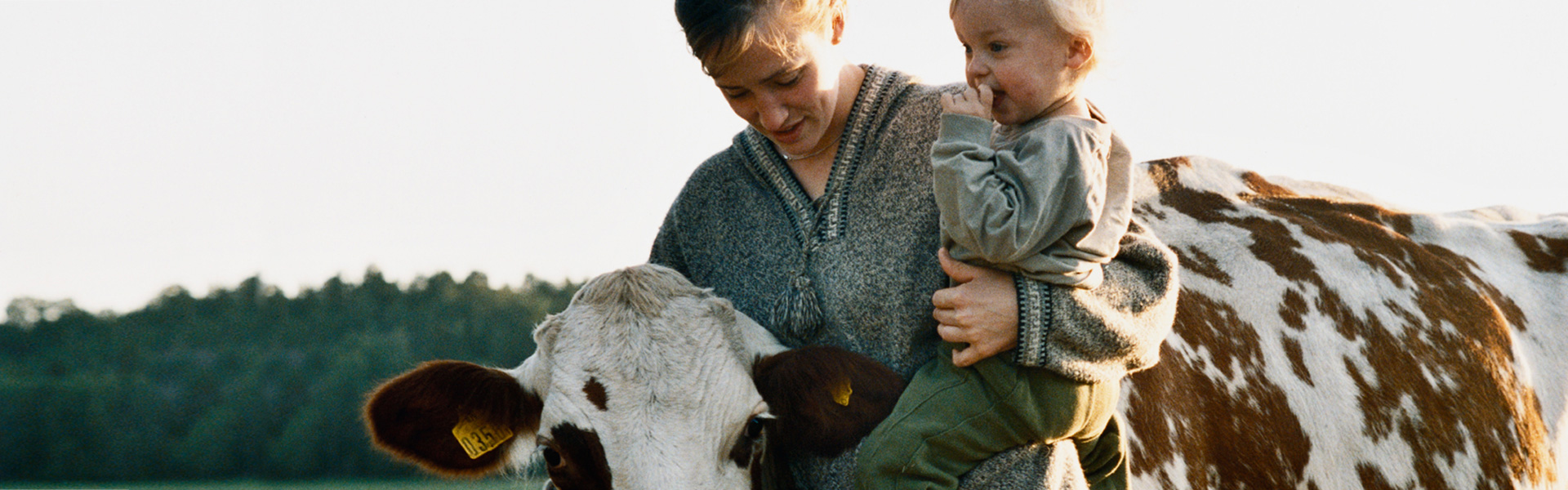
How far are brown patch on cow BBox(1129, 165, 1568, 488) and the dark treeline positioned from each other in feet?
144

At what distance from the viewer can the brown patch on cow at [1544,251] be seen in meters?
5.62

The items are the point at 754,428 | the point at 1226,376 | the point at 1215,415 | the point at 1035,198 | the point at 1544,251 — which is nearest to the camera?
the point at 1035,198

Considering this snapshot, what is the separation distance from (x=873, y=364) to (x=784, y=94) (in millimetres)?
627

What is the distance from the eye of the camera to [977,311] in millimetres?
2275

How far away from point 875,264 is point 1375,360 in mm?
2631

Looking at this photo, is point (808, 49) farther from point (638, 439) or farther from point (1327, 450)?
point (1327, 450)

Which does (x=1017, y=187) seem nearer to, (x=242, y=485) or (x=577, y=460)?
(x=577, y=460)

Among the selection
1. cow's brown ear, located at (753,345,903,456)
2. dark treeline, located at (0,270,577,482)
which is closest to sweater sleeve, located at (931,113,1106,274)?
cow's brown ear, located at (753,345,903,456)

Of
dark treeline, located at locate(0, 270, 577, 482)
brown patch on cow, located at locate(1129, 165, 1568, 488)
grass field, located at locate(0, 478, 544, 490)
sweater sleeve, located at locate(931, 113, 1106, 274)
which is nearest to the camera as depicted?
sweater sleeve, located at locate(931, 113, 1106, 274)

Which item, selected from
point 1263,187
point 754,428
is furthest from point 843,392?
point 1263,187

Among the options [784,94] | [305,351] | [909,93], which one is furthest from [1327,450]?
[305,351]

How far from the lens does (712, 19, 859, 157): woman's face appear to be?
2.60 m

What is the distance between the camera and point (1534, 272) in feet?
18.3

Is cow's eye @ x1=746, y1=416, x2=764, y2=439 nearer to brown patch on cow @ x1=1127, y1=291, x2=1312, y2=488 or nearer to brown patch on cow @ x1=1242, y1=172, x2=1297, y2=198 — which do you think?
brown patch on cow @ x1=1127, y1=291, x2=1312, y2=488
